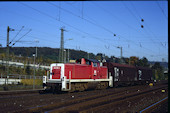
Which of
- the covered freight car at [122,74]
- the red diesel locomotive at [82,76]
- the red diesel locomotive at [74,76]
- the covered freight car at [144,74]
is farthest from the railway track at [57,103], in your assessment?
the covered freight car at [144,74]

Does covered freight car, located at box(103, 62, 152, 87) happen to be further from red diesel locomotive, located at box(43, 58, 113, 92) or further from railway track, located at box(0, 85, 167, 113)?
railway track, located at box(0, 85, 167, 113)

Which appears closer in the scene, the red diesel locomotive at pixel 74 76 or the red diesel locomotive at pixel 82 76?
the red diesel locomotive at pixel 74 76

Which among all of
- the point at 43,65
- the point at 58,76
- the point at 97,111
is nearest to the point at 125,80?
the point at 58,76

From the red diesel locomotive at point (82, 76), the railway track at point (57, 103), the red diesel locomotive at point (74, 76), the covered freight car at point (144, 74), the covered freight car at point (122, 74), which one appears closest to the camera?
the railway track at point (57, 103)

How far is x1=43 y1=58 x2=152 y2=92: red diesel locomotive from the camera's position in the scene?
21219 millimetres

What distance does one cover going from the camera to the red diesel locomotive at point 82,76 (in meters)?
21.2

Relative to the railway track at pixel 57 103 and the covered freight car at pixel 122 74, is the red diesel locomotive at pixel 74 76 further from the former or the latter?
the railway track at pixel 57 103

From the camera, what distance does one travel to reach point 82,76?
77.0ft

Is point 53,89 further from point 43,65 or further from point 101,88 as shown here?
point 43,65

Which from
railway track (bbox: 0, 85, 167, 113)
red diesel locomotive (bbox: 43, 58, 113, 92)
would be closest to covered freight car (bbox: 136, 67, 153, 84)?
red diesel locomotive (bbox: 43, 58, 113, 92)

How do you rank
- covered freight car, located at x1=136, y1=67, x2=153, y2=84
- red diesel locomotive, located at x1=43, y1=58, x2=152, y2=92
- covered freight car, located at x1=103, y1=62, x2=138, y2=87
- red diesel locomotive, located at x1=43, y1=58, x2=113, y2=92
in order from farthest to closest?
covered freight car, located at x1=136, y1=67, x2=153, y2=84
covered freight car, located at x1=103, y1=62, x2=138, y2=87
red diesel locomotive, located at x1=43, y1=58, x2=152, y2=92
red diesel locomotive, located at x1=43, y1=58, x2=113, y2=92

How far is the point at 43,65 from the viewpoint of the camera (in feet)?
211

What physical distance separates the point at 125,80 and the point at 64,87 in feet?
51.1

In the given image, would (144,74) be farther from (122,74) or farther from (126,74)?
(122,74)
